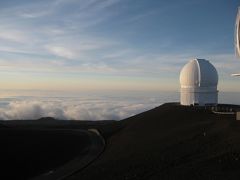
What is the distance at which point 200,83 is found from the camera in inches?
2367

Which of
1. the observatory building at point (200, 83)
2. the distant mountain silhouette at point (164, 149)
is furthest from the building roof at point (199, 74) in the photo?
the distant mountain silhouette at point (164, 149)

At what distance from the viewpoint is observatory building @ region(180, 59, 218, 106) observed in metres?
60.4

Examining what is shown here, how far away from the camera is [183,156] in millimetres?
29250

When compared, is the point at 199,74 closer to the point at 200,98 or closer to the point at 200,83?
the point at 200,83

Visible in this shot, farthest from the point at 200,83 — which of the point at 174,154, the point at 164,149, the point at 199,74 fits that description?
the point at 174,154

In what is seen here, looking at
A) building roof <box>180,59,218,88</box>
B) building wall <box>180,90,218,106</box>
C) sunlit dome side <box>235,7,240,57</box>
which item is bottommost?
building wall <box>180,90,218,106</box>

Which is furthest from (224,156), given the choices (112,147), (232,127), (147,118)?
(147,118)

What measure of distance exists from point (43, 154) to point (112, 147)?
6.04 metres

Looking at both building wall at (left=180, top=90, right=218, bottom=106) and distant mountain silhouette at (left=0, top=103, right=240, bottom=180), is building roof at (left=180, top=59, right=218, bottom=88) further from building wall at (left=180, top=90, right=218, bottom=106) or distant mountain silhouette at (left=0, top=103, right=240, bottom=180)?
distant mountain silhouette at (left=0, top=103, right=240, bottom=180)

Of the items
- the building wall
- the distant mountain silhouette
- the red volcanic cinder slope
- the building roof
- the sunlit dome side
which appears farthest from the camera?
the building wall

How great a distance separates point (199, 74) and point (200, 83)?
1.17 metres

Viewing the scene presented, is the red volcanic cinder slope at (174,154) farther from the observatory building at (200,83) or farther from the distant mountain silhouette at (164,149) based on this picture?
the observatory building at (200,83)

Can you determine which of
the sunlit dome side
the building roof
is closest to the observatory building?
the building roof

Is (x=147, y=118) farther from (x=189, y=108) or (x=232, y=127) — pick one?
(x=232, y=127)
